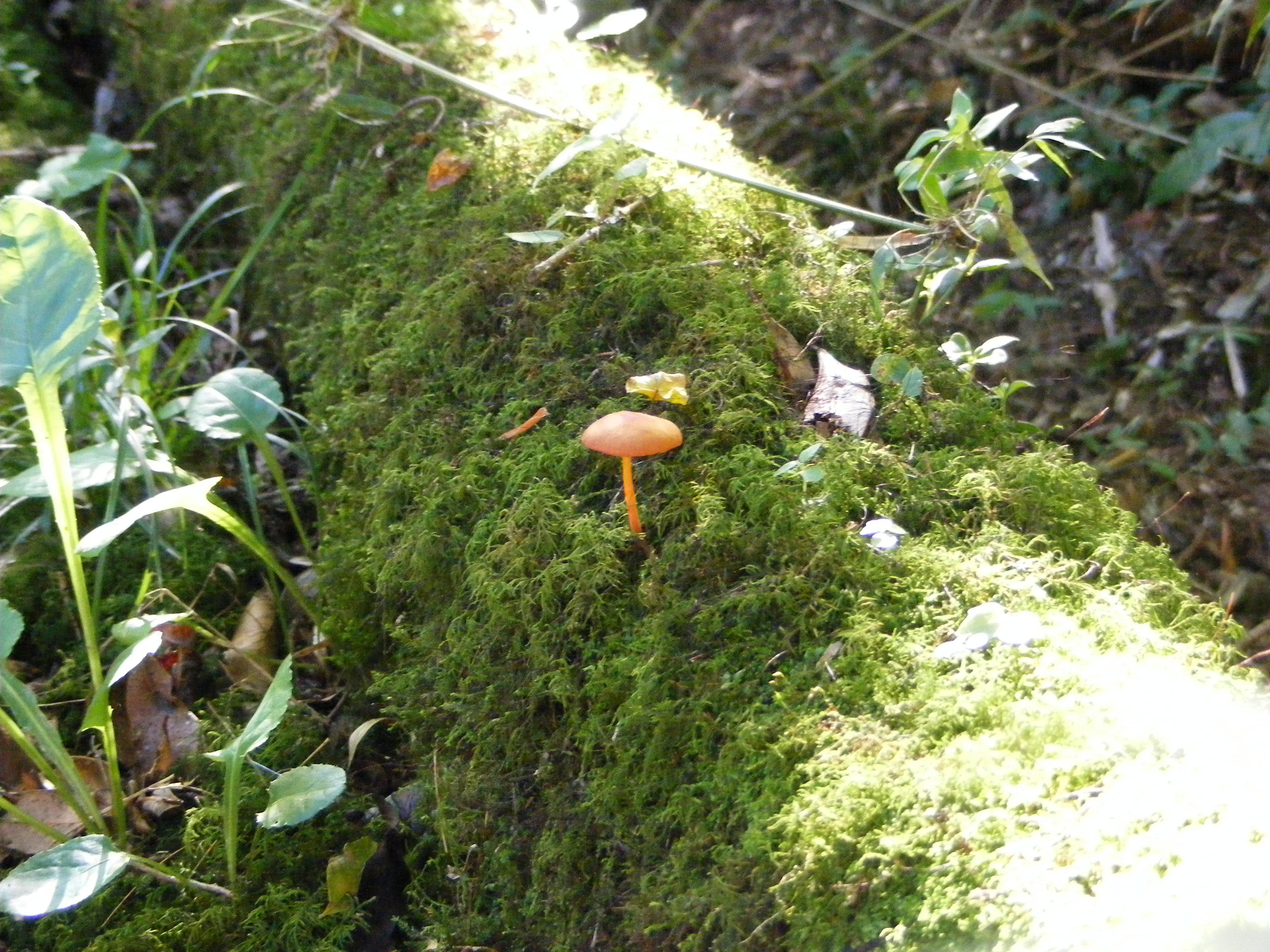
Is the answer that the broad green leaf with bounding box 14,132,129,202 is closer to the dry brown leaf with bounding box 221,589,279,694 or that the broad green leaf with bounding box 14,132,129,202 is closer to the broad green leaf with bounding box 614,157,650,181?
the dry brown leaf with bounding box 221,589,279,694

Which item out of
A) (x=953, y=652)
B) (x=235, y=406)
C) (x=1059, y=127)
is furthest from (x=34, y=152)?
(x=953, y=652)

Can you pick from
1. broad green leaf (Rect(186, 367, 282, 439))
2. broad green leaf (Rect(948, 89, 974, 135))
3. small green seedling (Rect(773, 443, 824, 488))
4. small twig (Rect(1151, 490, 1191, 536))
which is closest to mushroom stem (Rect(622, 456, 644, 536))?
small green seedling (Rect(773, 443, 824, 488))

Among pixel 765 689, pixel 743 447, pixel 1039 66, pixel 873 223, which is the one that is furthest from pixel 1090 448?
pixel 765 689

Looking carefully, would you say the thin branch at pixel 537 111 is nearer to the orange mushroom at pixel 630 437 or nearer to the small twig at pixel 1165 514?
the orange mushroom at pixel 630 437

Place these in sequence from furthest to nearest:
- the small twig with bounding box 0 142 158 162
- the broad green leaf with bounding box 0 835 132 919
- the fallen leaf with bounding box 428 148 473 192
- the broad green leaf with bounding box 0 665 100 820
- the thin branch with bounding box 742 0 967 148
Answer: the thin branch with bounding box 742 0 967 148 < the small twig with bounding box 0 142 158 162 < the fallen leaf with bounding box 428 148 473 192 < the broad green leaf with bounding box 0 665 100 820 < the broad green leaf with bounding box 0 835 132 919

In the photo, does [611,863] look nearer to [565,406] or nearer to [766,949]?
[766,949]

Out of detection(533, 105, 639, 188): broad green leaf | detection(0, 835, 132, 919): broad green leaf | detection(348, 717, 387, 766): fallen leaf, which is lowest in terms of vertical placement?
detection(348, 717, 387, 766): fallen leaf

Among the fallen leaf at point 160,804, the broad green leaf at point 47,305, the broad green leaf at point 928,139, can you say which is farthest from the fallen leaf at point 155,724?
the broad green leaf at point 928,139
